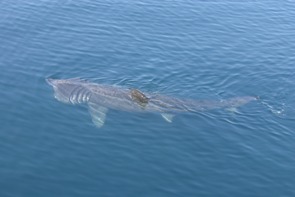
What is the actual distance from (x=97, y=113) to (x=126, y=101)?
2.13m

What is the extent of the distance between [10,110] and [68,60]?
700cm

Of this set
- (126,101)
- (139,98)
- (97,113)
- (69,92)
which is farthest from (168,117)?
(69,92)

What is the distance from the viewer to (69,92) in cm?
3388

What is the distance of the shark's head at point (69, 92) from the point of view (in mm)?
33688

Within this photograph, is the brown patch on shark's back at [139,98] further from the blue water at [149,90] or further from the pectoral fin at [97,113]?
the pectoral fin at [97,113]

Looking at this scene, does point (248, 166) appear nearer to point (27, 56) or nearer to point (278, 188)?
point (278, 188)

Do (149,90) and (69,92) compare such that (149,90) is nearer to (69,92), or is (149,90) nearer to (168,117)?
(168,117)

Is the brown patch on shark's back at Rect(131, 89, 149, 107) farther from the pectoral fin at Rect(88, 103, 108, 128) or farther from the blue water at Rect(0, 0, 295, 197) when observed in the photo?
the pectoral fin at Rect(88, 103, 108, 128)

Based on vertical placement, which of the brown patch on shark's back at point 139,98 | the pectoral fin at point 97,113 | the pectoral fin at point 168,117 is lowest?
the pectoral fin at point 97,113

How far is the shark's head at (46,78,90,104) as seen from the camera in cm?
3369

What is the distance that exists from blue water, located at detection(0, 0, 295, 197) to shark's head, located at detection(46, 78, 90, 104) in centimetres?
43

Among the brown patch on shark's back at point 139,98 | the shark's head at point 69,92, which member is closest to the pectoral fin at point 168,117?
the brown patch on shark's back at point 139,98

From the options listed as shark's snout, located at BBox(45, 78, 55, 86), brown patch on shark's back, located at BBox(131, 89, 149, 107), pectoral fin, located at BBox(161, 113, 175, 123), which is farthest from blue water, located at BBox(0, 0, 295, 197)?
brown patch on shark's back, located at BBox(131, 89, 149, 107)

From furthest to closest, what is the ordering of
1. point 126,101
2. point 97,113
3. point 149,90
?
1. point 149,90
2. point 126,101
3. point 97,113
